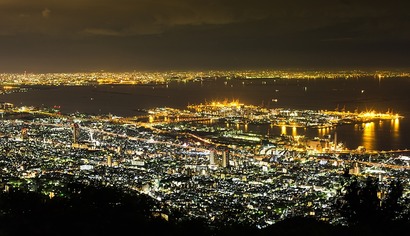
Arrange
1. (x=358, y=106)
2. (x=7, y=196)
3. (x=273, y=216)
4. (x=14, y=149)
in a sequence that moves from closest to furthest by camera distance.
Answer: (x=7, y=196) < (x=273, y=216) < (x=14, y=149) < (x=358, y=106)

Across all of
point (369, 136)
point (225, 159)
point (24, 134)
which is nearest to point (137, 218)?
point (225, 159)

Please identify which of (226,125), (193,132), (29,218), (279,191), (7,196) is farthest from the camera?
(226,125)

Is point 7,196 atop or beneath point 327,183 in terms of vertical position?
atop

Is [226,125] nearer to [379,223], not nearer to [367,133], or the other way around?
Result: [367,133]

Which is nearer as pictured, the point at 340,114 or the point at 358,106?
the point at 340,114

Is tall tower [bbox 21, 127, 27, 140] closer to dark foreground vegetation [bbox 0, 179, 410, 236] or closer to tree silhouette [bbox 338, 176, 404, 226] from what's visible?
dark foreground vegetation [bbox 0, 179, 410, 236]

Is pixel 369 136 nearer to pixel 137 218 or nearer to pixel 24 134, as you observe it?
pixel 24 134

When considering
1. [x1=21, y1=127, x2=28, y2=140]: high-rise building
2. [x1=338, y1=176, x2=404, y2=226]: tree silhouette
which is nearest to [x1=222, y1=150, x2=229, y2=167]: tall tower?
[x1=338, y1=176, x2=404, y2=226]: tree silhouette

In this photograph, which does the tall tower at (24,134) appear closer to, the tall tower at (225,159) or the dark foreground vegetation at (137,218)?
the tall tower at (225,159)

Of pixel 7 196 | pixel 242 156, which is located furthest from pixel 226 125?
pixel 7 196
